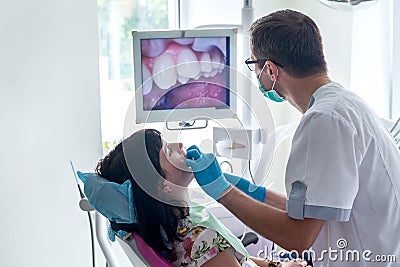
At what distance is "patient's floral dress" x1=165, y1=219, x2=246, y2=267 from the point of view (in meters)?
1.53

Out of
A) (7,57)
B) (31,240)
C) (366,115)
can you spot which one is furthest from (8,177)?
(366,115)

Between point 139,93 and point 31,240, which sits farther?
point 31,240

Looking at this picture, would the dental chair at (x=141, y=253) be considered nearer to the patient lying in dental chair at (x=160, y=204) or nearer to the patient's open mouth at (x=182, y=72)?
the patient lying in dental chair at (x=160, y=204)

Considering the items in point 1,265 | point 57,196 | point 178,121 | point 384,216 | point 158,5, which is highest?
point 158,5

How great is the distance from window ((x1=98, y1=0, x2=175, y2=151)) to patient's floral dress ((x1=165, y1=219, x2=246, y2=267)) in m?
1.27

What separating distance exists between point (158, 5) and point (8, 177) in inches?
44.0

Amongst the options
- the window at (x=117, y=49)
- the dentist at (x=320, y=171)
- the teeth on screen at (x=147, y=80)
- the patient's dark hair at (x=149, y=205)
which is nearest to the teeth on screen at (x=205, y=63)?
the teeth on screen at (x=147, y=80)

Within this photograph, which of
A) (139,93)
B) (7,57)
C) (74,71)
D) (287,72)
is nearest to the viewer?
(287,72)

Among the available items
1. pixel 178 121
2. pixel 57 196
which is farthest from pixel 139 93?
pixel 57 196

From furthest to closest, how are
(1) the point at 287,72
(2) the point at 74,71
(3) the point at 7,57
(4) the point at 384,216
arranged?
1. (2) the point at 74,71
2. (3) the point at 7,57
3. (1) the point at 287,72
4. (4) the point at 384,216

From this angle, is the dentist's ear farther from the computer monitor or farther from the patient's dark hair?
the computer monitor

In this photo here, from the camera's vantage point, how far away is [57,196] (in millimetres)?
2379

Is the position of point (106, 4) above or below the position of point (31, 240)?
above

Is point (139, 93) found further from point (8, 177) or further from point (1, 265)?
point (1, 265)
